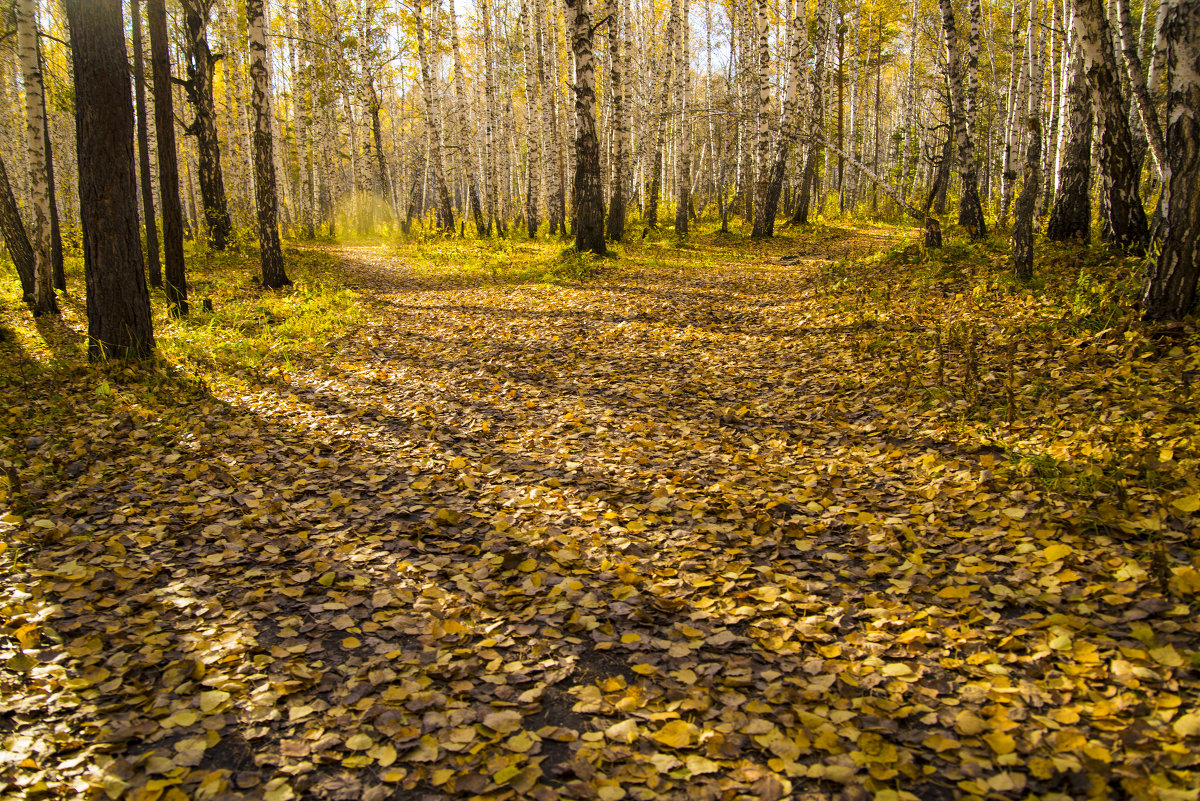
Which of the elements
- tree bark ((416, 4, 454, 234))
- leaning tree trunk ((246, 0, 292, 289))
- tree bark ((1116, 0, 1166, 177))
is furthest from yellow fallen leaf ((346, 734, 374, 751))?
tree bark ((416, 4, 454, 234))

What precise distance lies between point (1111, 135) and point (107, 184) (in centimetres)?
1071

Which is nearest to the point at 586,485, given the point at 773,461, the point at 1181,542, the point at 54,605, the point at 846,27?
the point at 773,461

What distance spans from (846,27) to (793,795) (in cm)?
2624

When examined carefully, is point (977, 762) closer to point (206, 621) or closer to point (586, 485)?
point (586, 485)

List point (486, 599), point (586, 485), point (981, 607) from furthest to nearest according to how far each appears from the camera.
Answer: point (586, 485) < point (486, 599) < point (981, 607)

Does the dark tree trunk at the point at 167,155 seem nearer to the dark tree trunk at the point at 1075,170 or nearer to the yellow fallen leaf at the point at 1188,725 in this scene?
the yellow fallen leaf at the point at 1188,725

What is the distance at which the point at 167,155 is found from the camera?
372 inches

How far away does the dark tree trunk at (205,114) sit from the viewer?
12766mm

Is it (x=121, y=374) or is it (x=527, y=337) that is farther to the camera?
(x=527, y=337)

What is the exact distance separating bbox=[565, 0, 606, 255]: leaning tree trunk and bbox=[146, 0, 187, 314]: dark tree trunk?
23.1ft

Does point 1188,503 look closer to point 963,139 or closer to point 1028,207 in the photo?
point 1028,207

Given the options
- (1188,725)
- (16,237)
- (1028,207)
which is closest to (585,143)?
(1028,207)

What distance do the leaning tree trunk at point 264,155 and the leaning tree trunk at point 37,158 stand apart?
2793mm

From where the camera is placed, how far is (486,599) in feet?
10.7
